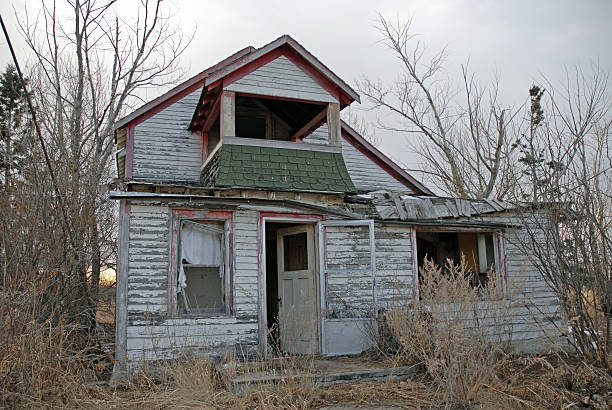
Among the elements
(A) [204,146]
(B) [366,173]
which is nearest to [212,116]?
(A) [204,146]

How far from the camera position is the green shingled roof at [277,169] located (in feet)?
28.7

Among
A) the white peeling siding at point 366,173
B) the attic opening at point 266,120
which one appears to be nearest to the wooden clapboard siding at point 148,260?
the attic opening at point 266,120

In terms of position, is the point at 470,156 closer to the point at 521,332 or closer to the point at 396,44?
the point at 396,44

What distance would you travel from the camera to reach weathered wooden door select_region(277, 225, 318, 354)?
8852mm

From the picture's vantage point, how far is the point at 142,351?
25.0 feet

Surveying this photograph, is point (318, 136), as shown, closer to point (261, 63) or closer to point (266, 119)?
point (266, 119)

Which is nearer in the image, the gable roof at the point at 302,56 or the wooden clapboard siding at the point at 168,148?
the gable roof at the point at 302,56

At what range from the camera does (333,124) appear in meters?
9.77

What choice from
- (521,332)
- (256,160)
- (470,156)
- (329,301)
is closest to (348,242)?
(329,301)

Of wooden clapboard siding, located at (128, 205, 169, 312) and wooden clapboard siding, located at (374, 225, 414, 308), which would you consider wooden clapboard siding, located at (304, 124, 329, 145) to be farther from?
Answer: wooden clapboard siding, located at (128, 205, 169, 312)

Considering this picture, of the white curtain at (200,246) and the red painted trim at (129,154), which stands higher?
the red painted trim at (129,154)

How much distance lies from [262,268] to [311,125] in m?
3.60

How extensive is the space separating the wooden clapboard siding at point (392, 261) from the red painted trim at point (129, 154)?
16.4 ft

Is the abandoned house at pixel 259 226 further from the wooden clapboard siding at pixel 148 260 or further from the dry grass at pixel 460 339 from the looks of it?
the dry grass at pixel 460 339
